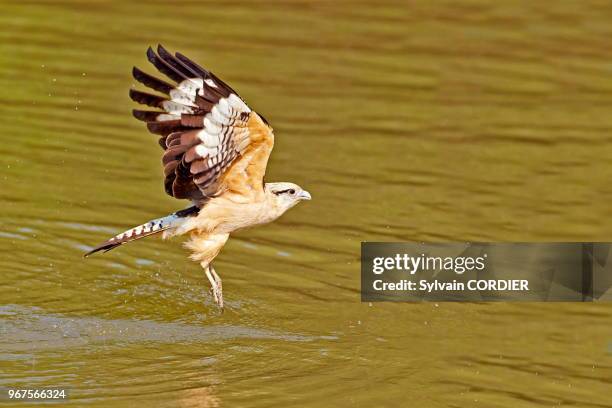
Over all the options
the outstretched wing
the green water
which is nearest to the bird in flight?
the outstretched wing

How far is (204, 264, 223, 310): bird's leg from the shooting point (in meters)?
10.8

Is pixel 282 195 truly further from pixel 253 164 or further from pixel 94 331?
pixel 94 331

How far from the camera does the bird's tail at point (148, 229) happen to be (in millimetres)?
10672

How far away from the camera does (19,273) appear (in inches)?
446

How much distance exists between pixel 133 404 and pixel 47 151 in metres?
5.22

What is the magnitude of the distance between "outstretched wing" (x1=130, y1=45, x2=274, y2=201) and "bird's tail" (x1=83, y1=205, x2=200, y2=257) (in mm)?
567

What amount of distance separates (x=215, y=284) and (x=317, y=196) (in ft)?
8.29

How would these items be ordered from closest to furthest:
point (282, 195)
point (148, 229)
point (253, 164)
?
point (253, 164)
point (148, 229)
point (282, 195)

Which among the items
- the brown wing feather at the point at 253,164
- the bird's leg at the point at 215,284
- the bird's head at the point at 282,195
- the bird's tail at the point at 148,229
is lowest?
the bird's leg at the point at 215,284

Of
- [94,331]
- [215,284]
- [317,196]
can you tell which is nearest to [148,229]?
[215,284]

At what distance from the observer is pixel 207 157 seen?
989 centimetres

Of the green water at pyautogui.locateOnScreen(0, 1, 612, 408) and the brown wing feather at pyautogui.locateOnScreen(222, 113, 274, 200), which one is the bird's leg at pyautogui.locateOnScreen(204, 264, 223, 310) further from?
the brown wing feather at pyautogui.locateOnScreen(222, 113, 274, 200)

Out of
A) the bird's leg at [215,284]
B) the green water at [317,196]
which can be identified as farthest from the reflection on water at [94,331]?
the bird's leg at [215,284]

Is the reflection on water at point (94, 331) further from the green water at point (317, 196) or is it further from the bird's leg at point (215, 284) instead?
the bird's leg at point (215, 284)
